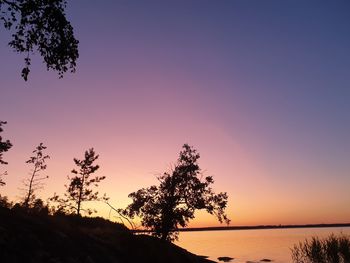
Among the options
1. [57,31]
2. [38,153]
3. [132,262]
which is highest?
[38,153]

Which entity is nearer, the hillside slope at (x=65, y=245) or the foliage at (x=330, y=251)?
the hillside slope at (x=65, y=245)

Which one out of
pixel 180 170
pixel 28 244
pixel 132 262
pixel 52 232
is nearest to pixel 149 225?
pixel 180 170

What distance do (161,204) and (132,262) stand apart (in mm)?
18740

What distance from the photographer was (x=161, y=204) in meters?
43.2

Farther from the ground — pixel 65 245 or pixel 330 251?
pixel 330 251

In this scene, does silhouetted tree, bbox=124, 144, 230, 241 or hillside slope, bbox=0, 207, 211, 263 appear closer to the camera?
hillside slope, bbox=0, 207, 211, 263

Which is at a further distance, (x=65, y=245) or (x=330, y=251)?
(x=330, y=251)

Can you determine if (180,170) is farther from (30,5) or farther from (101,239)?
(30,5)

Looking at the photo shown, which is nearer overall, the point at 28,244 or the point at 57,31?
the point at 57,31

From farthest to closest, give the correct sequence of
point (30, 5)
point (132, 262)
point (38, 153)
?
1. point (38, 153)
2. point (132, 262)
3. point (30, 5)

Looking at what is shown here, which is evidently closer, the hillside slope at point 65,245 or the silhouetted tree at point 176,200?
the hillside slope at point 65,245

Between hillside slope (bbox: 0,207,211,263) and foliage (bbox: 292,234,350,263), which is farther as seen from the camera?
foliage (bbox: 292,234,350,263)

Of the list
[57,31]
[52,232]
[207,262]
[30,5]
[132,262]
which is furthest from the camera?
[207,262]

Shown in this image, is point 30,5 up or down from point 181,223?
up
